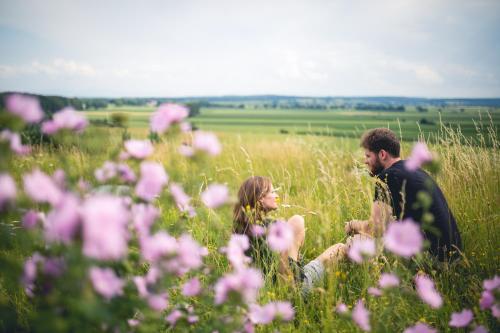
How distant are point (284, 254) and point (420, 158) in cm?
123

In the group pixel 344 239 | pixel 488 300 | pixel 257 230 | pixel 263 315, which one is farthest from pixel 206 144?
pixel 344 239

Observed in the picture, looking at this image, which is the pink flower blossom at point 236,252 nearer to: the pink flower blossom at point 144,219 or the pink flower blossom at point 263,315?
the pink flower blossom at point 263,315

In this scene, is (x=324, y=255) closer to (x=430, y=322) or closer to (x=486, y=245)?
(x=430, y=322)

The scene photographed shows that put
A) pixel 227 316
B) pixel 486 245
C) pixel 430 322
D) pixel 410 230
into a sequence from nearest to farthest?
1. pixel 410 230
2. pixel 227 316
3. pixel 430 322
4. pixel 486 245

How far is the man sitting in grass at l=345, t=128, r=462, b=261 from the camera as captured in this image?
227 cm

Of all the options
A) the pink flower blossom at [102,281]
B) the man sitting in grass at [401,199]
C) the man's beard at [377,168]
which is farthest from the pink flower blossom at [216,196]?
the man's beard at [377,168]

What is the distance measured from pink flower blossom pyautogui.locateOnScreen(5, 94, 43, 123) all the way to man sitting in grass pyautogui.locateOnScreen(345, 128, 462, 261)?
181cm

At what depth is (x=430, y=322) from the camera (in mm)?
1788

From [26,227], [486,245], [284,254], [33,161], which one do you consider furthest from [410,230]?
[33,161]

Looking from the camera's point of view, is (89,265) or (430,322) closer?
(89,265)

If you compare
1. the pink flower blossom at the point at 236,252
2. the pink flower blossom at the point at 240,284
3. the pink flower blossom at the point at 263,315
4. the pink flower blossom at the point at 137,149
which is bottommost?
the pink flower blossom at the point at 263,315

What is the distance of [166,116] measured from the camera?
107cm

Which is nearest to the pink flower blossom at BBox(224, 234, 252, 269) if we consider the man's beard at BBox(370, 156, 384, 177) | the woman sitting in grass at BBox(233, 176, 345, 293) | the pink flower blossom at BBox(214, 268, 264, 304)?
the pink flower blossom at BBox(214, 268, 264, 304)

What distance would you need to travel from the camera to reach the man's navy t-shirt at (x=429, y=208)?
2307 mm
